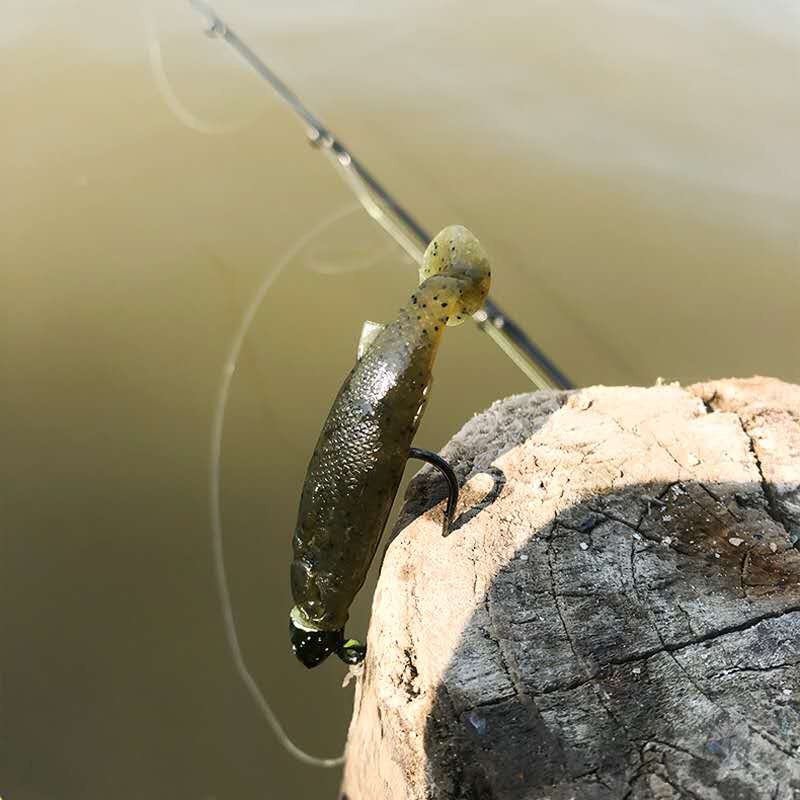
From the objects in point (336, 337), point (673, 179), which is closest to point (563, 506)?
point (336, 337)

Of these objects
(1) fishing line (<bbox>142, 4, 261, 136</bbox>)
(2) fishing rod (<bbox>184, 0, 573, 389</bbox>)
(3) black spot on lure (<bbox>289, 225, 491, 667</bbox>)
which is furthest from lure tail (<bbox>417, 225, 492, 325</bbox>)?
(1) fishing line (<bbox>142, 4, 261, 136</bbox>)

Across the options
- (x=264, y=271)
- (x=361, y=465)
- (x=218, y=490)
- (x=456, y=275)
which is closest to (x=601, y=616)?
(x=361, y=465)

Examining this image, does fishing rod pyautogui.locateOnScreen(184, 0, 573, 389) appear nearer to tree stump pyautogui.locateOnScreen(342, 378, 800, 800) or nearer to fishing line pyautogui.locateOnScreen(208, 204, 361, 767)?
fishing line pyautogui.locateOnScreen(208, 204, 361, 767)

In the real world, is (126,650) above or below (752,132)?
above

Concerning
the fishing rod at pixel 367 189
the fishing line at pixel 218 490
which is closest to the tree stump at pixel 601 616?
the fishing line at pixel 218 490

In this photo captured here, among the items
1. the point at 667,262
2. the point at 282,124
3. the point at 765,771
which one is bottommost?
the point at 667,262

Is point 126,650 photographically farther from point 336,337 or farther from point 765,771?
point 765,771

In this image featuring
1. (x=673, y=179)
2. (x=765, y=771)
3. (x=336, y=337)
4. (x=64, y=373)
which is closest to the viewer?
(x=765, y=771)
